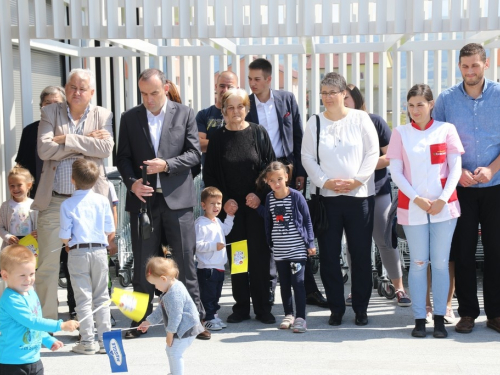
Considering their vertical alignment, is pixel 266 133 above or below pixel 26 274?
above

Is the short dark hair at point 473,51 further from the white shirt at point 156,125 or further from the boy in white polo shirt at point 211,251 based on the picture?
the white shirt at point 156,125

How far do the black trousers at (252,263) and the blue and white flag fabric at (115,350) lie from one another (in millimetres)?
2091

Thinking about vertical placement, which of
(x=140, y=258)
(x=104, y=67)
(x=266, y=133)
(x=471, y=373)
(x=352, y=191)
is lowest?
(x=471, y=373)

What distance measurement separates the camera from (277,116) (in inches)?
264

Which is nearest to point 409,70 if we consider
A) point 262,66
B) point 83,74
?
point 262,66

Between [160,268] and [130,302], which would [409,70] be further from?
[130,302]

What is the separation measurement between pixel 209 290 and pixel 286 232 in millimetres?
785

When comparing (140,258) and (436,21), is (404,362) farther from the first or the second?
(436,21)

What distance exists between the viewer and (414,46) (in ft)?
27.2

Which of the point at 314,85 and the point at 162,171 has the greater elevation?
the point at 314,85

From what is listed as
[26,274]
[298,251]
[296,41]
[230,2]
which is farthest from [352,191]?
[296,41]

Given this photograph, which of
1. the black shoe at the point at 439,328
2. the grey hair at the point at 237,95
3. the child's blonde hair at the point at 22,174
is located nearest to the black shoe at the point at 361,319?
the black shoe at the point at 439,328

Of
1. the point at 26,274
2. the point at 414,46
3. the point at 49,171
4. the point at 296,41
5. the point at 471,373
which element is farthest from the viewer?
the point at 296,41

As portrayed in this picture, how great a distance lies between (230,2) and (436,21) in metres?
1.80
